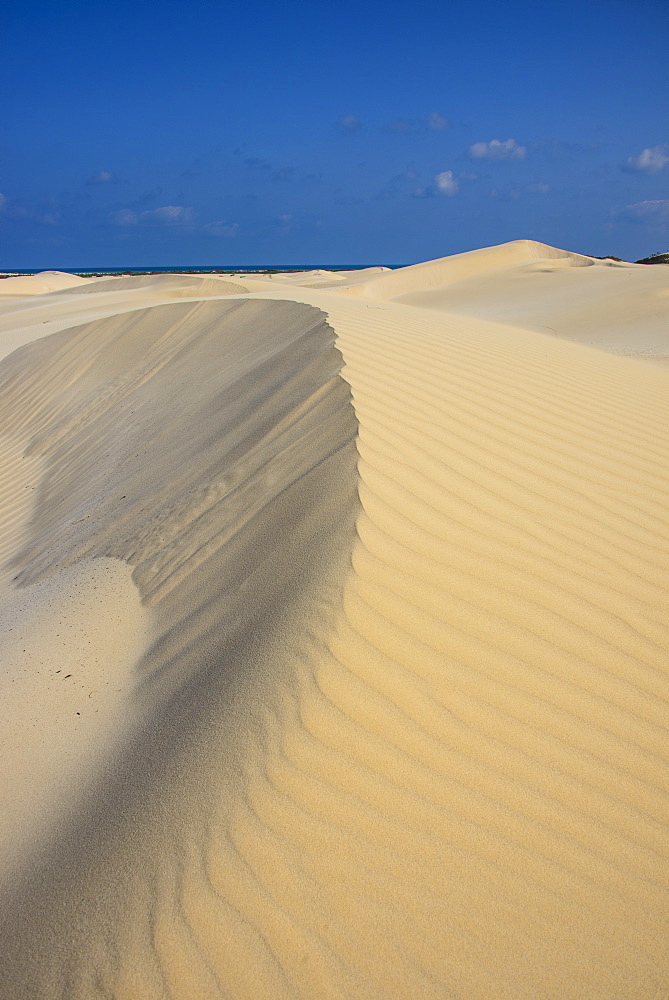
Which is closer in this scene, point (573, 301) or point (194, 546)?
point (194, 546)

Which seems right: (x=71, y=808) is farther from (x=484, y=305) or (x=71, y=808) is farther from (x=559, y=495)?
(x=484, y=305)

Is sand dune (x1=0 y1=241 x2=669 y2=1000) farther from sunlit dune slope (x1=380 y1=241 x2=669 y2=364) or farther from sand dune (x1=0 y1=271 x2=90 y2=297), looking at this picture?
sand dune (x1=0 y1=271 x2=90 y2=297)

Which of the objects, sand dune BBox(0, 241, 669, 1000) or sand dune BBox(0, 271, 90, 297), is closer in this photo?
sand dune BBox(0, 241, 669, 1000)

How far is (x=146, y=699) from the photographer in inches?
92.0

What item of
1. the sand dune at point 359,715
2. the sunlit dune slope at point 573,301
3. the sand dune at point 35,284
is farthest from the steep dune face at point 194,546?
the sand dune at point 35,284

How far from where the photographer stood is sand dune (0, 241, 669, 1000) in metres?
1.48

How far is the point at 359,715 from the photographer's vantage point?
1.86 metres

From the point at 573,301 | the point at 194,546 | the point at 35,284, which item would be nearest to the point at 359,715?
the point at 194,546

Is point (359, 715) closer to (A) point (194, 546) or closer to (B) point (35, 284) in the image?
(A) point (194, 546)

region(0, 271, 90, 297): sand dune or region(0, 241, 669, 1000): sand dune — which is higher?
region(0, 271, 90, 297): sand dune

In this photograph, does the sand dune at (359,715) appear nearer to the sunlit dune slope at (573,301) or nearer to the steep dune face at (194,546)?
the steep dune face at (194,546)

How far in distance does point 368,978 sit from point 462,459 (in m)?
2.16

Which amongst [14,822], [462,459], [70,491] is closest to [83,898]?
[14,822]

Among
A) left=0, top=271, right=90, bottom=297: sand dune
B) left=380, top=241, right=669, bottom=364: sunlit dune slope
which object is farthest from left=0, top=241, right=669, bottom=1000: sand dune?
left=0, top=271, right=90, bottom=297: sand dune
